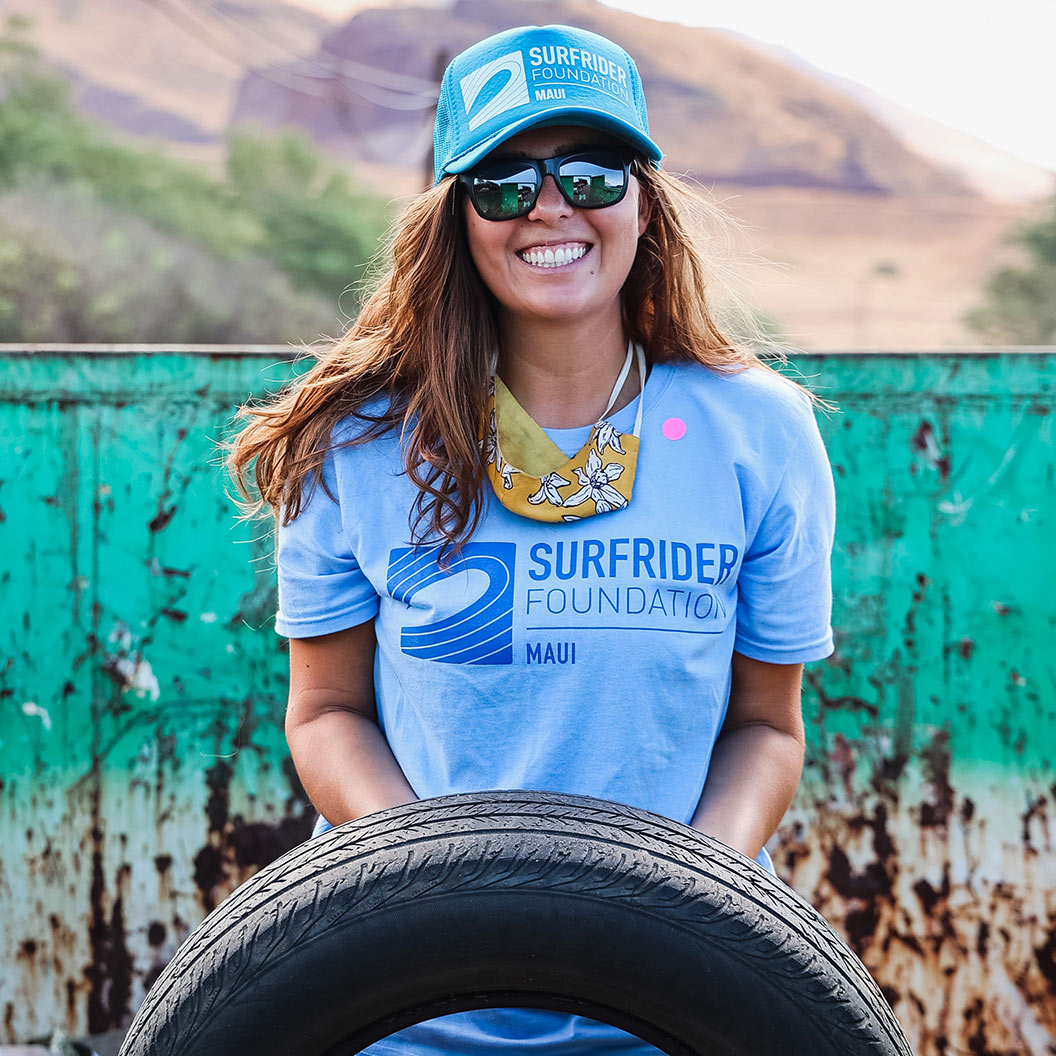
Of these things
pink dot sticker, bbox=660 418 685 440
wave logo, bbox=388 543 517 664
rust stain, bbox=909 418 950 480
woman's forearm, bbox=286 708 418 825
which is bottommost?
woman's forearm, bbox=286 708 418 825

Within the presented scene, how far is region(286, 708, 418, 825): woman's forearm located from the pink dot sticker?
617mm

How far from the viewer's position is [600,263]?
164cm

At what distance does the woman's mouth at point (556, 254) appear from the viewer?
5.29ft

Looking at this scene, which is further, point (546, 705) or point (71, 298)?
point (71, 298)

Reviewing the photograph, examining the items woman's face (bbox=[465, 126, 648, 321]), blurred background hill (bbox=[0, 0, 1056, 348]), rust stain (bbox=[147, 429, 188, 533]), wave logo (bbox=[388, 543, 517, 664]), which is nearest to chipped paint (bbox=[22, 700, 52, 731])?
rust stain (bbox=[147, 429, 188, 533])

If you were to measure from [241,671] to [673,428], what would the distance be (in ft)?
4.20

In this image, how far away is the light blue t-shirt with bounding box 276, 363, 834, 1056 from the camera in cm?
155

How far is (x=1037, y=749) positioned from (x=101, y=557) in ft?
6.79

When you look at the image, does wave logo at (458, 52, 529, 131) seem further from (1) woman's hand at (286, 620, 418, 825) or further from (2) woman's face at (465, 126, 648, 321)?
(1) woman's hand at (286, 620, 418, 825)

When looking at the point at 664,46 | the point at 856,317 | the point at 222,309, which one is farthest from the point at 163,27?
the point at 222,309

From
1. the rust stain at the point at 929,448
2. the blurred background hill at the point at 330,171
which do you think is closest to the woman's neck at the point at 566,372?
the rust stain at the point at 929,448

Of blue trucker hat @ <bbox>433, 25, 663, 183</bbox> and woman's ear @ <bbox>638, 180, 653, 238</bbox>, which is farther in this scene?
woman's ear @ <bbox>638, 180, 653, 238</bbox>

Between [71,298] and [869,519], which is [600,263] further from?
[71,298]

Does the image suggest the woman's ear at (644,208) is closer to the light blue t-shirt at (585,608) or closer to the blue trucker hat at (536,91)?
the blue trucker hat at (536,91)
